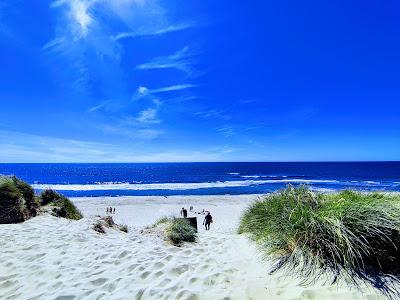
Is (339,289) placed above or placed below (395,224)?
below

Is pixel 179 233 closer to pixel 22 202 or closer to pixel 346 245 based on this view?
pixel 346 245

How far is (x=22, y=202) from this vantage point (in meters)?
9.27

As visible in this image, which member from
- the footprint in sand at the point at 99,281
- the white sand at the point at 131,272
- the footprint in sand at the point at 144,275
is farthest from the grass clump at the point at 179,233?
the footprint in sand at the point at 99,281

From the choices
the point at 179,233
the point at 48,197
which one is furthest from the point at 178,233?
the point at 48,197

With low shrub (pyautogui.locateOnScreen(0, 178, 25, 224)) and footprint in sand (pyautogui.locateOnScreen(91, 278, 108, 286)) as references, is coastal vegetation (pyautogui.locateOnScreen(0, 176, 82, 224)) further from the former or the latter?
footprint in sand (pyautogui.locateOnScreen(91, 278, 108, 286))

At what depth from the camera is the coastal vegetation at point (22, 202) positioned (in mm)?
8805

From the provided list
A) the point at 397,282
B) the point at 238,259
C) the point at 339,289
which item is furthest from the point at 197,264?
the point at 397,282

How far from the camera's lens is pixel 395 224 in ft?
13.2

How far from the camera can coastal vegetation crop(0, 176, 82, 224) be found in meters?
8.80

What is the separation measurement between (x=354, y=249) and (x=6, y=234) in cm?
735

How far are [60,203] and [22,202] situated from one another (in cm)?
221

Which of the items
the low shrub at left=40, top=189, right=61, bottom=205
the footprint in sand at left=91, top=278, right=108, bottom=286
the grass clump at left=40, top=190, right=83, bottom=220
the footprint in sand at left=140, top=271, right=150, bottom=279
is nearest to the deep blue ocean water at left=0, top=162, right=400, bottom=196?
the footprint in sand at left=140, top=271, right=150, bottom=279

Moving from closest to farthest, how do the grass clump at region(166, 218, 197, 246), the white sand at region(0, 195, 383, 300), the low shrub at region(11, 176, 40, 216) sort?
the white sand at region(0, 195, 383, 300), the grass clump at region(166, 218, 197, 246), the low shrub at region(11, 176, 40, 216)

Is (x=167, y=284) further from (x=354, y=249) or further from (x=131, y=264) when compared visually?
(x=354, y=249)
